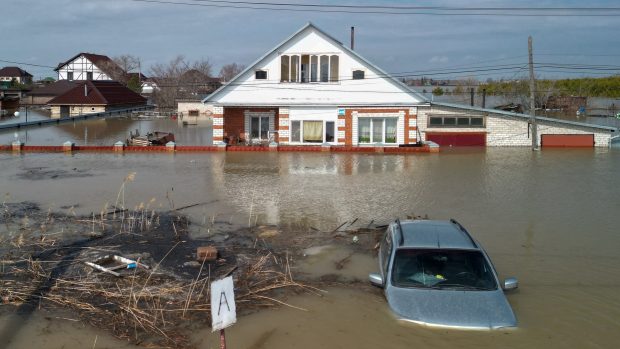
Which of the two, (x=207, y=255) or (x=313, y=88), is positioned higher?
(x=313, y=88)

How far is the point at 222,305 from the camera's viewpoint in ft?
21.3

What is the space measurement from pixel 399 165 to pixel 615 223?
12864mm

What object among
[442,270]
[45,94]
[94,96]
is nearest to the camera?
[442,270]

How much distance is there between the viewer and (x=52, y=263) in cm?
1095

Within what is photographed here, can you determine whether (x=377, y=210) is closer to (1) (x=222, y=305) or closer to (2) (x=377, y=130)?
(1) (x=222, y=305)

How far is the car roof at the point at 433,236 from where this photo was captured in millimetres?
8898

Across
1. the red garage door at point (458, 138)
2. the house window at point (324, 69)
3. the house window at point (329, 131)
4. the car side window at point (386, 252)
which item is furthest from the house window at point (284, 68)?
the car side window at point (386, 252)

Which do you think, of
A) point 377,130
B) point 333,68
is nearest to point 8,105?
point 333,68

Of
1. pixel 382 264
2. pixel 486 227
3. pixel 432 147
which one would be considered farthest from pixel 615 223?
pixel 432 147

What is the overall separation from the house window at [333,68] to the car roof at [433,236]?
25.4m

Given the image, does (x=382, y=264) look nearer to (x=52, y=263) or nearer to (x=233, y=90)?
(x=52, y=263)

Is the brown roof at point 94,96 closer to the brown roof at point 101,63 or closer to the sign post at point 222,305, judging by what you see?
the brown roof at point 101,63

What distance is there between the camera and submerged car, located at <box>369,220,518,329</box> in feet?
25.1

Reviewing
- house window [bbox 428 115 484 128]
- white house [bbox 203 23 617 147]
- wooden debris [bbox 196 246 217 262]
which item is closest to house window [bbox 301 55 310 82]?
white house [bbox 203 23 617 147]
